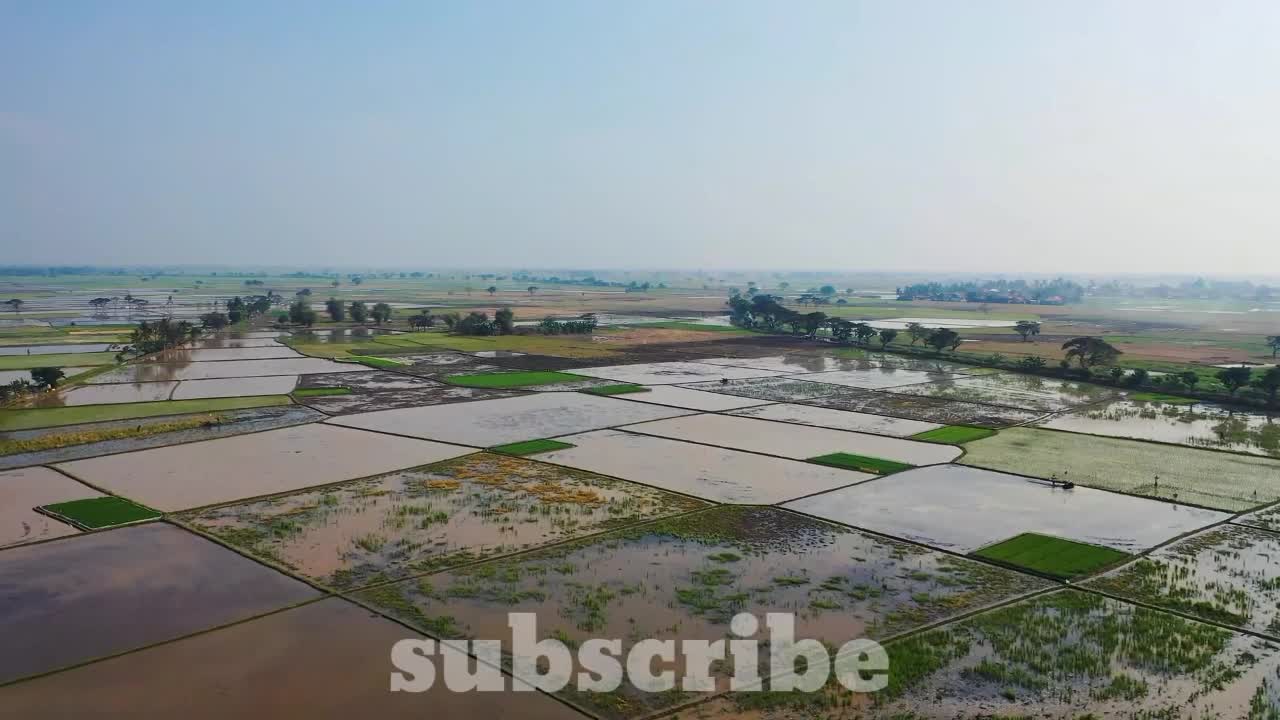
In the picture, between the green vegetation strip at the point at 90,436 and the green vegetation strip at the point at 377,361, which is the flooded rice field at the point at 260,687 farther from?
the green vegetation strip at the point at 377,361

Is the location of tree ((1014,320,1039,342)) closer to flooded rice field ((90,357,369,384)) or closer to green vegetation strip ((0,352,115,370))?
flooded rice field ((90,357,369,384))

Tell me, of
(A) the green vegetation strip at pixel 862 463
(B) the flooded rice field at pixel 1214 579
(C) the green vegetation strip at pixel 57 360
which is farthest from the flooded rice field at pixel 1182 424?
(C) the green vegetation strip at pixel 57 360

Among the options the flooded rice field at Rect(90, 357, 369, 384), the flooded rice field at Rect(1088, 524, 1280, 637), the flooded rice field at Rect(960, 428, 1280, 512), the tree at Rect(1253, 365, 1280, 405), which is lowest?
the flooded rice field at Rect(1088, 524, 1280, 637)

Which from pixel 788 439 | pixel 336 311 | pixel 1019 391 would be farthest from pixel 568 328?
pixel 788 439

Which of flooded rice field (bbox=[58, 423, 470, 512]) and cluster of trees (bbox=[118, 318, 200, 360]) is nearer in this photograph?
flooded rice field (bbox=[58, 423, 470, 512])

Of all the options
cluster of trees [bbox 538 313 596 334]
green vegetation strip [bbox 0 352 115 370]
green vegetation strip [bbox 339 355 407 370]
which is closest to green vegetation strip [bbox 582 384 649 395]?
green vegetation strip [bbox 339 355 407 370]

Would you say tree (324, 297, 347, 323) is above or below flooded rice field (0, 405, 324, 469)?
above

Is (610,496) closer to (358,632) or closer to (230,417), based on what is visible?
(358,632)
